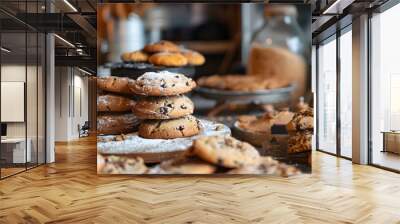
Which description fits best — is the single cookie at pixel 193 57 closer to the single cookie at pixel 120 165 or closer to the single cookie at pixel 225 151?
the single cookie at pixel 225 151

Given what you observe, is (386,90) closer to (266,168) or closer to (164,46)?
(266,168)

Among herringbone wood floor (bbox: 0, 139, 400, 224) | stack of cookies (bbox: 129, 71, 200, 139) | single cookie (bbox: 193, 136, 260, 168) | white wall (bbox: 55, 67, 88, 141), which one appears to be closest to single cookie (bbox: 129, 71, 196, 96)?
stack of cookies (bbox: 129, 71, 200, 139)

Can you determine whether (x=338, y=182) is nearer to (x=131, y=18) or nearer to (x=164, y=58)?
(x=164, y=58)

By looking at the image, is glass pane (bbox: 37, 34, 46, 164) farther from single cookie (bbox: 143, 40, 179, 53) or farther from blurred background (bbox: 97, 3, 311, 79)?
single cookie (bbox: 143, 40, 179, 53)

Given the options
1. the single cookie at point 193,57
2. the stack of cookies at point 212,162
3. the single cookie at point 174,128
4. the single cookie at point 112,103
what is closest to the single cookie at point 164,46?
the single cookie at point 193,57

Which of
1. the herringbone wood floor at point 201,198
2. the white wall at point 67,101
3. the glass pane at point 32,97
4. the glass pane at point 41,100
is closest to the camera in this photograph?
the herringbone wood floor at point 201,198

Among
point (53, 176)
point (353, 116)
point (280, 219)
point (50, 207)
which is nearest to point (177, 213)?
point (280, 219)
